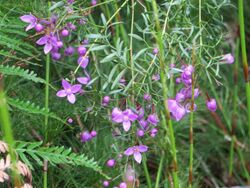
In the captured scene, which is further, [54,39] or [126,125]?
[54,39]

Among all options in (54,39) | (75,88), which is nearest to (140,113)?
(75,88)

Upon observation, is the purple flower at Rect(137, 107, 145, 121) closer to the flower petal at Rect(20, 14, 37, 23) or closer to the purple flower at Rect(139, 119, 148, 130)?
the purple flower at Rect(139, 119, 148, 130)

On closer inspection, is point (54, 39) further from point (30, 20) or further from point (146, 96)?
point (146, 96)

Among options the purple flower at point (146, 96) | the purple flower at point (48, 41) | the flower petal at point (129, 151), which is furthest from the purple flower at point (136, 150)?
the purple flower at point (48, 41)

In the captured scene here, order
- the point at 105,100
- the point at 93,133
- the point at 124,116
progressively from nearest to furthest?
the point at 124,116
the point at 105,100
the point at 93,133

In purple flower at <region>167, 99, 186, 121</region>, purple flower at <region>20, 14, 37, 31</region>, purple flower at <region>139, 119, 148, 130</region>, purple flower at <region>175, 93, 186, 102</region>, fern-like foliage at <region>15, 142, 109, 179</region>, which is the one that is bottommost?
fern-like foliage at <region>15, 142, 109, 179</region>

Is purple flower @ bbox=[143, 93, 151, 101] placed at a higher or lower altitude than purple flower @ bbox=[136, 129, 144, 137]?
higher

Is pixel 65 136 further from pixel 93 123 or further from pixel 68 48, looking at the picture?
pixel 68 48

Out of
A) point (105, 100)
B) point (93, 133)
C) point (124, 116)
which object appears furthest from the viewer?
point (93, 133)

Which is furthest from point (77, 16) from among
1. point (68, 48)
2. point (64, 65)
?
point (64, 65)

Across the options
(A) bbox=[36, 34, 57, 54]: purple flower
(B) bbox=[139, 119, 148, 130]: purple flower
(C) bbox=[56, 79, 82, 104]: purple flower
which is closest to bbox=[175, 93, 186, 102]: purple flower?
(B) bbox=[139, 119, 148, 130]: purple flower

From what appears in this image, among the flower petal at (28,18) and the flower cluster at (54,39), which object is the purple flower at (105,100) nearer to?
the flower cluster at (54,39)

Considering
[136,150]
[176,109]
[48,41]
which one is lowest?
[136,150]
